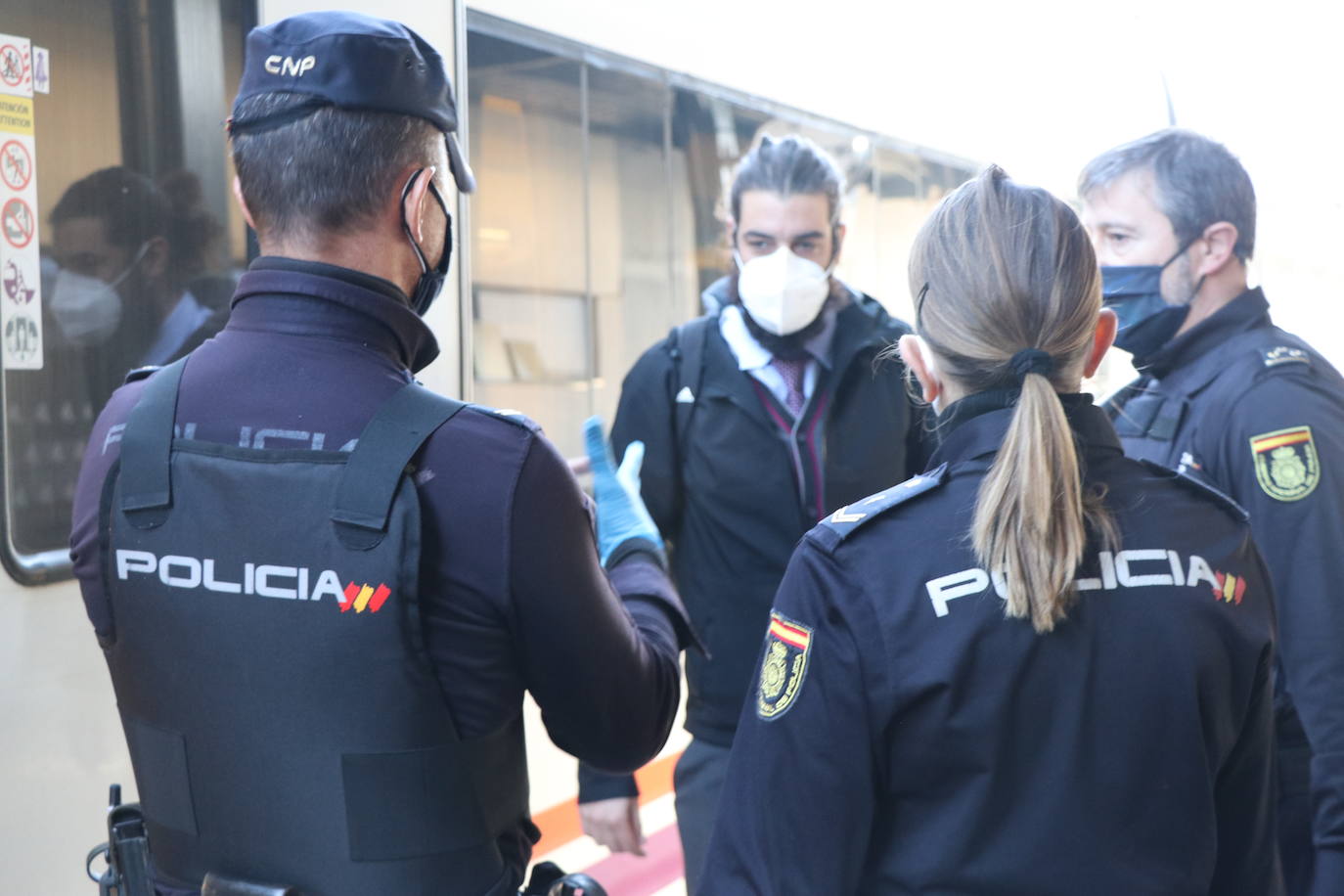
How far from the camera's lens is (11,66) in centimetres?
192

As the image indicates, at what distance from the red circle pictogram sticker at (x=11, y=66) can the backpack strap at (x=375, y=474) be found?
3.54 feet

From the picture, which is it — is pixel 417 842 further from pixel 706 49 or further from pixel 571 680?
pixel 706 49

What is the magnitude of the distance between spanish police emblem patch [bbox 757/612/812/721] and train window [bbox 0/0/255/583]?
1269 millimetres

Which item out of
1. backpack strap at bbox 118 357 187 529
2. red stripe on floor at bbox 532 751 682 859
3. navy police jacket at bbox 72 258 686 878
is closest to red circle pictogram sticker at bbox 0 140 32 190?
navy police jacket at bbox 72 258 686 878

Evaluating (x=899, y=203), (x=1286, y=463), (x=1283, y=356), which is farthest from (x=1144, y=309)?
(x=899, y=203)

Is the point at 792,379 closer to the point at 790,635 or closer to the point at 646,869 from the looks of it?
the point at 790,635

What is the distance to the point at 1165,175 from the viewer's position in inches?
92.5

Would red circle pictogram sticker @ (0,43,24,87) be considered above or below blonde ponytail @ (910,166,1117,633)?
above

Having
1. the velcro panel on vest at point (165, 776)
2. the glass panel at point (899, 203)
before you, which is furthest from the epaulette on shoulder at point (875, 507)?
the glass panel at point (899, 203)

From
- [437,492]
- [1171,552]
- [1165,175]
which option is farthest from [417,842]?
[1165,175]

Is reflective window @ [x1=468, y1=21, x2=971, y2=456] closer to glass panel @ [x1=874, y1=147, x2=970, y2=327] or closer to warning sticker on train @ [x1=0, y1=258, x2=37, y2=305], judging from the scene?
glass panel @ [x1=874, y1=147, x2=970, y2=327]

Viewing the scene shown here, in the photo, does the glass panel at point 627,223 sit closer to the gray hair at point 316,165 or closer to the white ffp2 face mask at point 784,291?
the white ffp2 face mask at point 784,291

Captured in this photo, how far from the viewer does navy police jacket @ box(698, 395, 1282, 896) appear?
3.90 ft

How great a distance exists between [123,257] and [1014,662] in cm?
163
